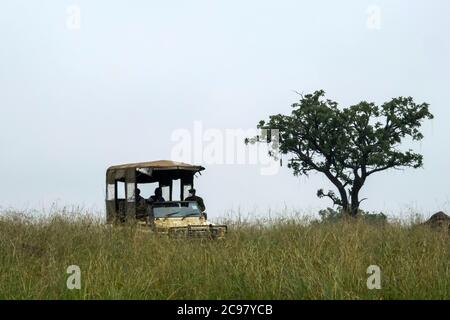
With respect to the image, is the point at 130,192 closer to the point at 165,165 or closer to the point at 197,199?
the point at 165,165

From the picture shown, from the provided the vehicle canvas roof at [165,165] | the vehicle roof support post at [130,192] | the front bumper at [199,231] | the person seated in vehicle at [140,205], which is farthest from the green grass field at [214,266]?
the vehicle canvas roof at [165,165]

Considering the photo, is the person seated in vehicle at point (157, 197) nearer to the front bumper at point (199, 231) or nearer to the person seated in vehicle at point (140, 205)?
the person seated in vehicle at point (140, 205)

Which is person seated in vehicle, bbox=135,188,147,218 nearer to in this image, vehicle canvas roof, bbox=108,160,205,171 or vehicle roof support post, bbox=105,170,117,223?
vehicle canvas roof, bbox=108,160,205,171

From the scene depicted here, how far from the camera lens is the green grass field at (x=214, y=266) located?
7.07 meters

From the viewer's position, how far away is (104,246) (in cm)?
1093

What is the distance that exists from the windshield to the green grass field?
72.4 inches

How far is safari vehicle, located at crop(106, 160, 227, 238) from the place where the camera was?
1292cm

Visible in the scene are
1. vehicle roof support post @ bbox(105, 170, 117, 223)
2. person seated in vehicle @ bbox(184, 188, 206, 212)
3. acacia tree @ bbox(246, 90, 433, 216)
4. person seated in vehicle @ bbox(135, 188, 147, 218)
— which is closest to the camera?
person seated in vehicle @ bbox(135, 188, 147, 218)

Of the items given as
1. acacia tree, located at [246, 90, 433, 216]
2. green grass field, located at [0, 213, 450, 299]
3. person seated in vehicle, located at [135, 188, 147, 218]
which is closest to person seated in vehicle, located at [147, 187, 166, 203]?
person seated in vehicle, located at [135, 188, 147, 218]

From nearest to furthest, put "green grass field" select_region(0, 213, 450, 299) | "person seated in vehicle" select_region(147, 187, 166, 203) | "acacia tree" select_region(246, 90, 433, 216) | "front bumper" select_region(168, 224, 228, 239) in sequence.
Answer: "green grass field" select_region(0, 213, 450, 299) → "front bumper" select_region(168, 224, 228, 239) → "person seated in vehicle" select_region(147, 187, 166, 203) → "acacia tree" select_region(246, 90, 433, 216)

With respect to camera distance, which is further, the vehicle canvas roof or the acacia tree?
the acacia tree

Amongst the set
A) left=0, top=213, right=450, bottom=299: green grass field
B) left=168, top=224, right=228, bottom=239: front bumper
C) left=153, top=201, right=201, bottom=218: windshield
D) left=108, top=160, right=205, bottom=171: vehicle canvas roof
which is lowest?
left=0, top=213, right=450, bottom=299: green grass field

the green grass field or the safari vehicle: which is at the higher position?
the safari vehicle
